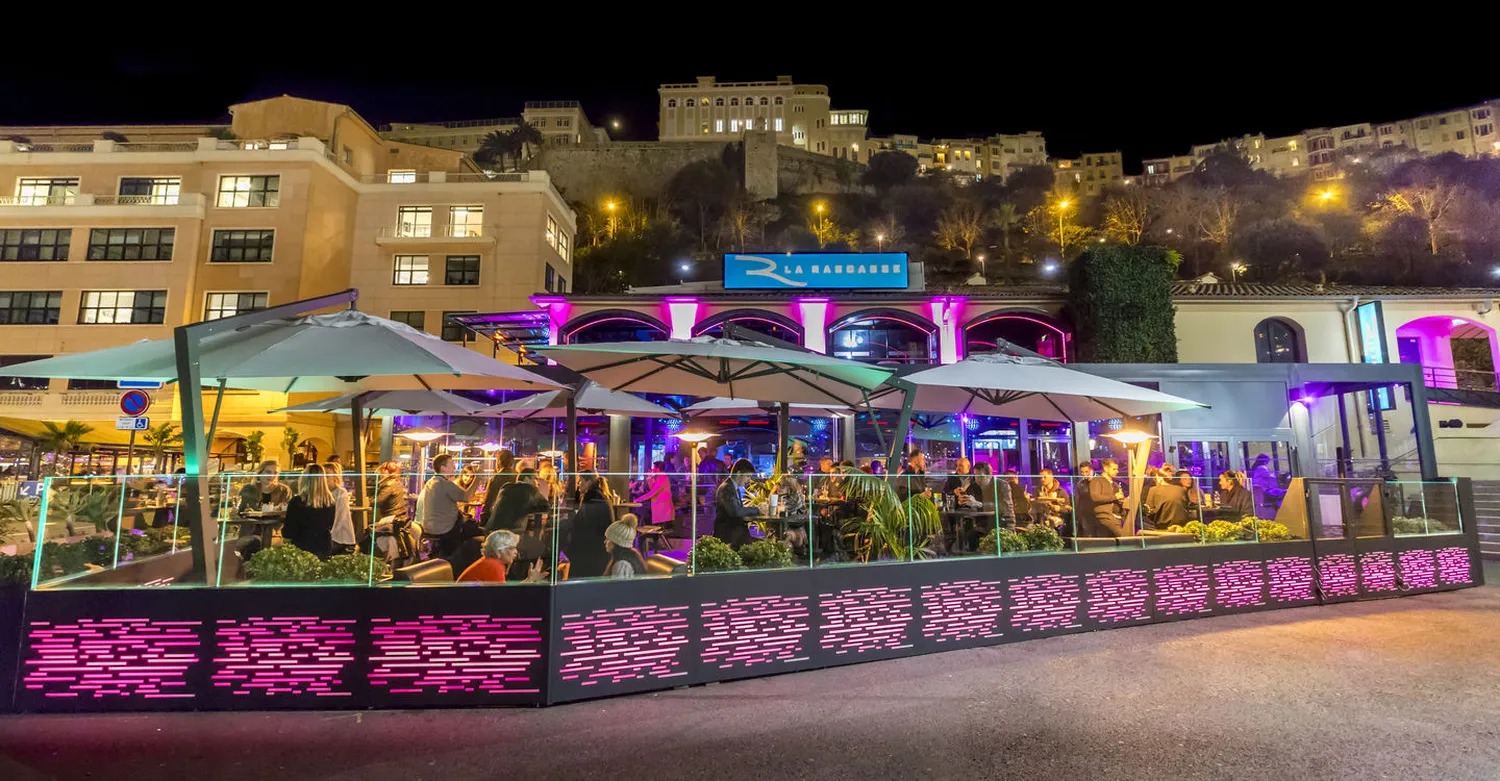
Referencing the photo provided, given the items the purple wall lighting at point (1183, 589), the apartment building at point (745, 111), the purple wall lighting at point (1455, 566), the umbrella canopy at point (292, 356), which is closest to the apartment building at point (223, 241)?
the umbrella canopy at point (292, 356)

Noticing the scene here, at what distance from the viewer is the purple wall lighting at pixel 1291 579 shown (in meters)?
8.28

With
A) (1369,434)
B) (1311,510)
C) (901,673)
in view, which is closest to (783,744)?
(901,673)

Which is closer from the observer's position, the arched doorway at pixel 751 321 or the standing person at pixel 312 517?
the standing person at pixel 312 517

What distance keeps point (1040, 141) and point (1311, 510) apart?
337ft

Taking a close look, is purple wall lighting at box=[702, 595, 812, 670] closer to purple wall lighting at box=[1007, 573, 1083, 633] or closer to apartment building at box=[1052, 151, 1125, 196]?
purple wall lighting at box=[1007, 573, 1083, 633]

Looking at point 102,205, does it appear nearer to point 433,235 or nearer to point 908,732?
point 433,235

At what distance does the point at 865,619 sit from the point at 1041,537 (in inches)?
91.6

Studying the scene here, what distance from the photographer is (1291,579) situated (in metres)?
8.40

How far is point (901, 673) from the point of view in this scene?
5.66 meters

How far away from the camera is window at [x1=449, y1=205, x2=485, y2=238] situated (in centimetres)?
2905

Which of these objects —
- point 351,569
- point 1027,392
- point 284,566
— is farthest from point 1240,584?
point 284,566

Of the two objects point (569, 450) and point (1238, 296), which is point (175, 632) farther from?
point (1238, 296)

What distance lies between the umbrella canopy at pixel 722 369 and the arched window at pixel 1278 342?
16974 mm

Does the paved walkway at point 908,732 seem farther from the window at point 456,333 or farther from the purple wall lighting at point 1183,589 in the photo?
the window at point 456,333
